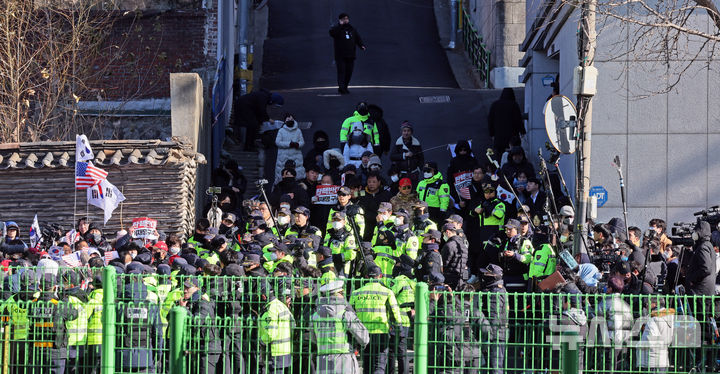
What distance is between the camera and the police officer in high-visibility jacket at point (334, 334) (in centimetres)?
1108

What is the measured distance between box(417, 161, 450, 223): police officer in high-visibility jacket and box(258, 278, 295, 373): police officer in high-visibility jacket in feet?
25.9

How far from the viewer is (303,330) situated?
36.7 ft

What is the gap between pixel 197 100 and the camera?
20641 millimetres

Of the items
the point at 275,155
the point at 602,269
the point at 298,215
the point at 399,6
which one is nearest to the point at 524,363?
the point at 602,269

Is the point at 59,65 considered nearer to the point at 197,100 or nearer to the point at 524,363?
the point at 197,100

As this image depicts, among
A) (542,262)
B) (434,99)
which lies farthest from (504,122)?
(542,262)

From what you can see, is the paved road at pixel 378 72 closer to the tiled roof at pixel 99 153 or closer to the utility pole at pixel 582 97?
the tiled roof at pixel 99 153

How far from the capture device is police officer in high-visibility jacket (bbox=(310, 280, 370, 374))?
1108 cm

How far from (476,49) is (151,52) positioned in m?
11.9

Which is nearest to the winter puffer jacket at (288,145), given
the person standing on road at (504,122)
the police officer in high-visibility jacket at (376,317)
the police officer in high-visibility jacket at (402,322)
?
the person standing on road at (504,122)

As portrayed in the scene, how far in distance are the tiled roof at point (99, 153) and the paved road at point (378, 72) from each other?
413 cm

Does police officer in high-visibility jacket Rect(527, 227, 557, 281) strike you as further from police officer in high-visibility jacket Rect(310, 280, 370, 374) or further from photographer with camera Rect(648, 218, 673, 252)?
police officer in high-visibility jacket Rect(310, 280, 370, 374)

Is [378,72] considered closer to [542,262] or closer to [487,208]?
[487,208]

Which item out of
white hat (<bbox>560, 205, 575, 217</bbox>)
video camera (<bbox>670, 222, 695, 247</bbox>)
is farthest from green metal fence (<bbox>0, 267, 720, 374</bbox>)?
white hat (<bbox>560, 205, 575, 217</bbox>)
